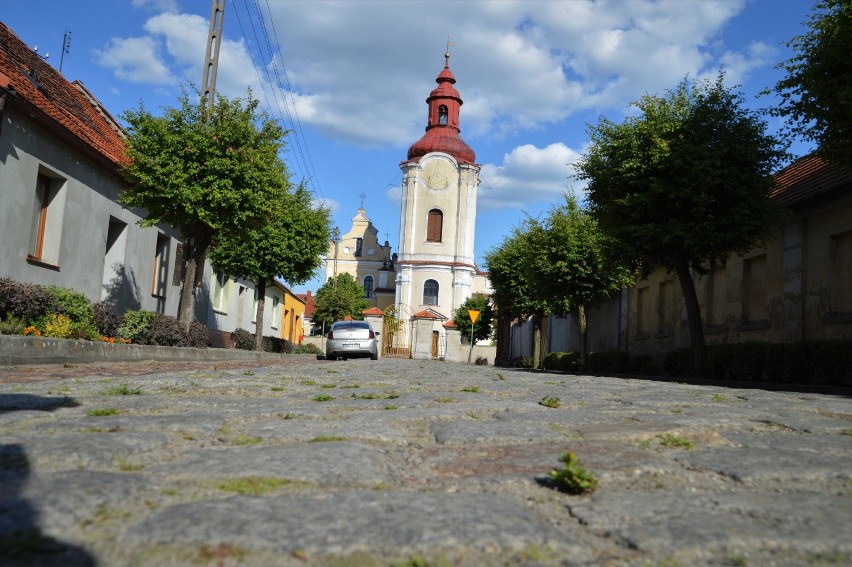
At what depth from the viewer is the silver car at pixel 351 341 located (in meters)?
25.3

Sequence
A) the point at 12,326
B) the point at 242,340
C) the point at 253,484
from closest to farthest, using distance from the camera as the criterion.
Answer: the point at 253,484
the point at 12,326
the point at 242,340

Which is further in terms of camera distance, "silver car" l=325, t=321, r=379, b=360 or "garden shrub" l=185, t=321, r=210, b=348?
"silver car" l=325, t=321, r=379, b=360

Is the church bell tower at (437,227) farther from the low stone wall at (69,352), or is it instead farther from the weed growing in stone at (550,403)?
the weed growing in stone at (550,403)

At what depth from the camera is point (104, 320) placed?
13.4m

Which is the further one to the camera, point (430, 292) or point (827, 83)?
point (430, 292)

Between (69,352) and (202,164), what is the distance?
272 inches

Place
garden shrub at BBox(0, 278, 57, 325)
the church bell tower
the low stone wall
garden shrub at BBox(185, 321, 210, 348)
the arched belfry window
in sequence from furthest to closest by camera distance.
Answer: the arched belfry window → the church bell tower → garden shrub at BBox(185, 321, 210, 348) → garden shrub at BBox(0, 278, 57, 325) → the low stone wall

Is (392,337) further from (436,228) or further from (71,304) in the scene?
(71,304)

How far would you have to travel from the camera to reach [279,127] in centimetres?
1667

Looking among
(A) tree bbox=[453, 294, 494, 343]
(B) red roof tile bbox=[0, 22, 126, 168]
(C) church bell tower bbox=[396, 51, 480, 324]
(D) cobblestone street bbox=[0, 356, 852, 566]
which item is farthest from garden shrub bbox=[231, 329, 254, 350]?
(C) church bell tower bbox=[396, 51, 480, 324]

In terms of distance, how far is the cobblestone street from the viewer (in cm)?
188

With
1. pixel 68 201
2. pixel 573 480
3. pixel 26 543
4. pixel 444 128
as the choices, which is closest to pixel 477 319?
pixel 444 128

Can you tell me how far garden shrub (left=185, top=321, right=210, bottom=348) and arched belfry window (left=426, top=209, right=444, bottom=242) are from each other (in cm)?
4222

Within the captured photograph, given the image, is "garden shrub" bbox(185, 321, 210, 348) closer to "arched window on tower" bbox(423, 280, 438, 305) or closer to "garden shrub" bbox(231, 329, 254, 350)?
"garden shrub" bbox(231, 329, 254, 350)
